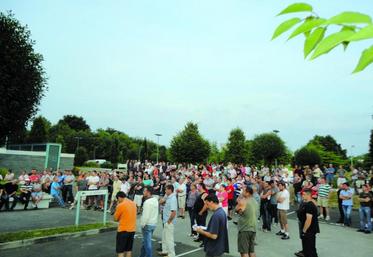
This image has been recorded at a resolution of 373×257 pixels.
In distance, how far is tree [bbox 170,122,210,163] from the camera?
39250mm

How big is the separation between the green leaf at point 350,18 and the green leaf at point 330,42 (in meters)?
0.04

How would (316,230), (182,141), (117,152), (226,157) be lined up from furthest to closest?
1. (117,152)
2. (226,157)
3. (182,141)
4. (316,230)

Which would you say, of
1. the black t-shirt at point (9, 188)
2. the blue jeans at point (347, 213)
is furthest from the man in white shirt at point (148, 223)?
the black t-shirt at point (9, 188)

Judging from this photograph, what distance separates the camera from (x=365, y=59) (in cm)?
97

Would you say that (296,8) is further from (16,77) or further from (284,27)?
(16,77)

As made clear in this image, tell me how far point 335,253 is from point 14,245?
34.8 ft

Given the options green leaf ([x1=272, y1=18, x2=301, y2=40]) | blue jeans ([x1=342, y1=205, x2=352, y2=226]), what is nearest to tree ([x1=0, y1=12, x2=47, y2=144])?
green leaf ([x1=272, y1=18, x2=301, y2=40])

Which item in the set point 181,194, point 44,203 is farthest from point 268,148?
point 44,203

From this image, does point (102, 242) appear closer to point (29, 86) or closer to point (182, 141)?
point (29, 86)

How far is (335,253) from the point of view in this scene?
9.52m

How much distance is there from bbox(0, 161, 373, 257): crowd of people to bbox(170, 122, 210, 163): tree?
48.4 feet

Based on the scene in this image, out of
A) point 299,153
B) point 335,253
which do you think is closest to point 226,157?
point 299,153

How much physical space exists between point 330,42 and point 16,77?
1614cm

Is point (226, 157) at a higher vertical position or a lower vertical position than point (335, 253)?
higher
